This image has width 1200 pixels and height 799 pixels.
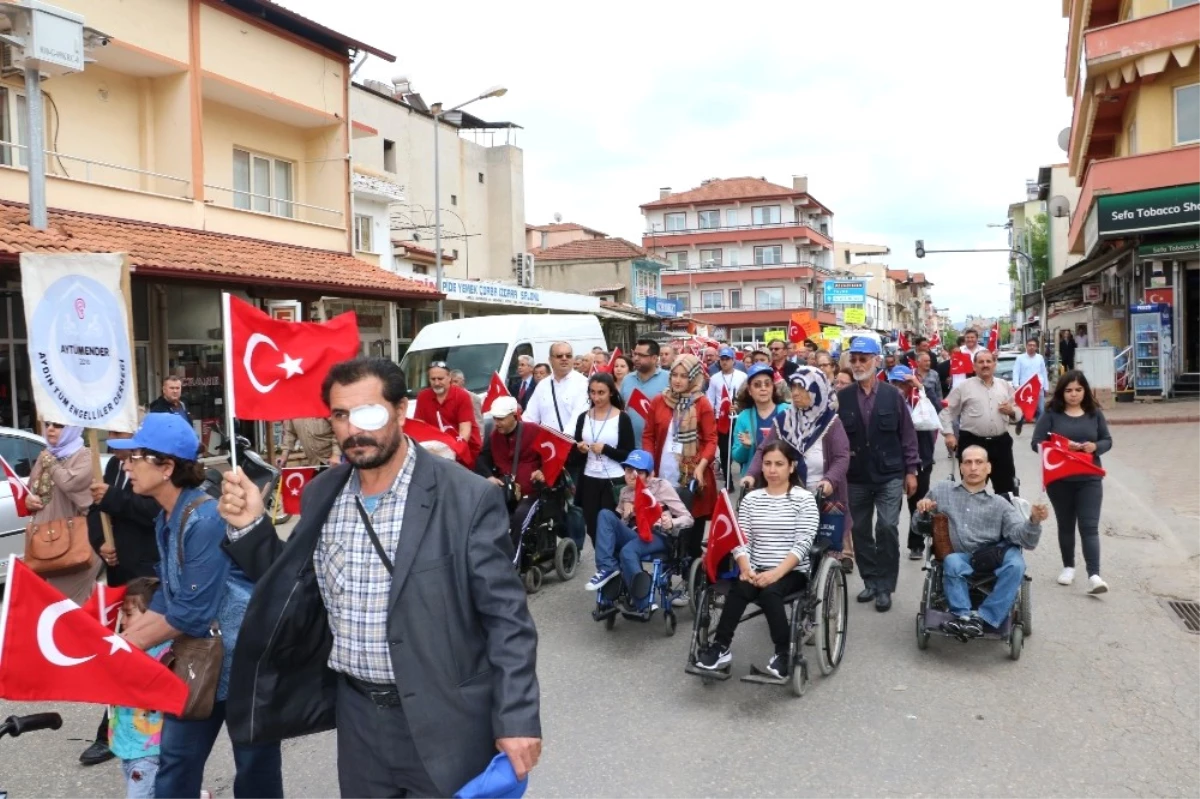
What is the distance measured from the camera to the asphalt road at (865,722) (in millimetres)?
4391

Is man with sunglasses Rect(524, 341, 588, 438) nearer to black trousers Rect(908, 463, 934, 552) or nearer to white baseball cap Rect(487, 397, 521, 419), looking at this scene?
white baseball cap Rect(487, 397, 521, 419)

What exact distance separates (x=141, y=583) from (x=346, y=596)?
1.54m

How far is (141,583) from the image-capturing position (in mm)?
3771

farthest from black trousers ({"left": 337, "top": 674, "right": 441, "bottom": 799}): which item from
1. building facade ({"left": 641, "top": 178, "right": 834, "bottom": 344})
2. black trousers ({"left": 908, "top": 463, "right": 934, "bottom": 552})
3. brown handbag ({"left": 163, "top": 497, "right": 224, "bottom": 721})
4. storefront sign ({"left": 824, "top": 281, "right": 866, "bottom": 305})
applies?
building facade ({"left": 641, "top": 178, "right": 834, "bottom": 344})

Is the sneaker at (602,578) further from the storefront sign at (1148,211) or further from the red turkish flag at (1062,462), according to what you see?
the storefront sign at (1148,211)

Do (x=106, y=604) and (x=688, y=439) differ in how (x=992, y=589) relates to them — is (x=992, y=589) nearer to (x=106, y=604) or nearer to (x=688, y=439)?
(x=688, y=439)

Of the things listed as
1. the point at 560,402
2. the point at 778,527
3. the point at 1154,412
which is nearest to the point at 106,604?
the point at 778,527

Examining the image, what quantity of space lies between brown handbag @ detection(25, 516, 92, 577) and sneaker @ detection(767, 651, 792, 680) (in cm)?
426

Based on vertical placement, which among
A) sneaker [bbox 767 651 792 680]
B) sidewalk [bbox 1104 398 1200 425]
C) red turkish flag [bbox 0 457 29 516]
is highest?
red turkish flag [bbox 0 457 29 516]

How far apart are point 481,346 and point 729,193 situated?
68202 mm

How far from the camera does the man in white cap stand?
7805 millimetres

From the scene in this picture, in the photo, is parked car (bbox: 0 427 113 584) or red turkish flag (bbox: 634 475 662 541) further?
parked car (bbox: 0 427 113 584)

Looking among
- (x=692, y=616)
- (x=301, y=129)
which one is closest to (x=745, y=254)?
(x=301, y=129)

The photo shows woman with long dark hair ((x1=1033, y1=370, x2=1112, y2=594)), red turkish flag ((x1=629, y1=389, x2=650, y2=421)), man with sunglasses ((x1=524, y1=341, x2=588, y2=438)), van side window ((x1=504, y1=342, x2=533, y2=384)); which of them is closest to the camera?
woman with long dark hair ((x1=1033, y1=370, x2=1112, y2=594))
